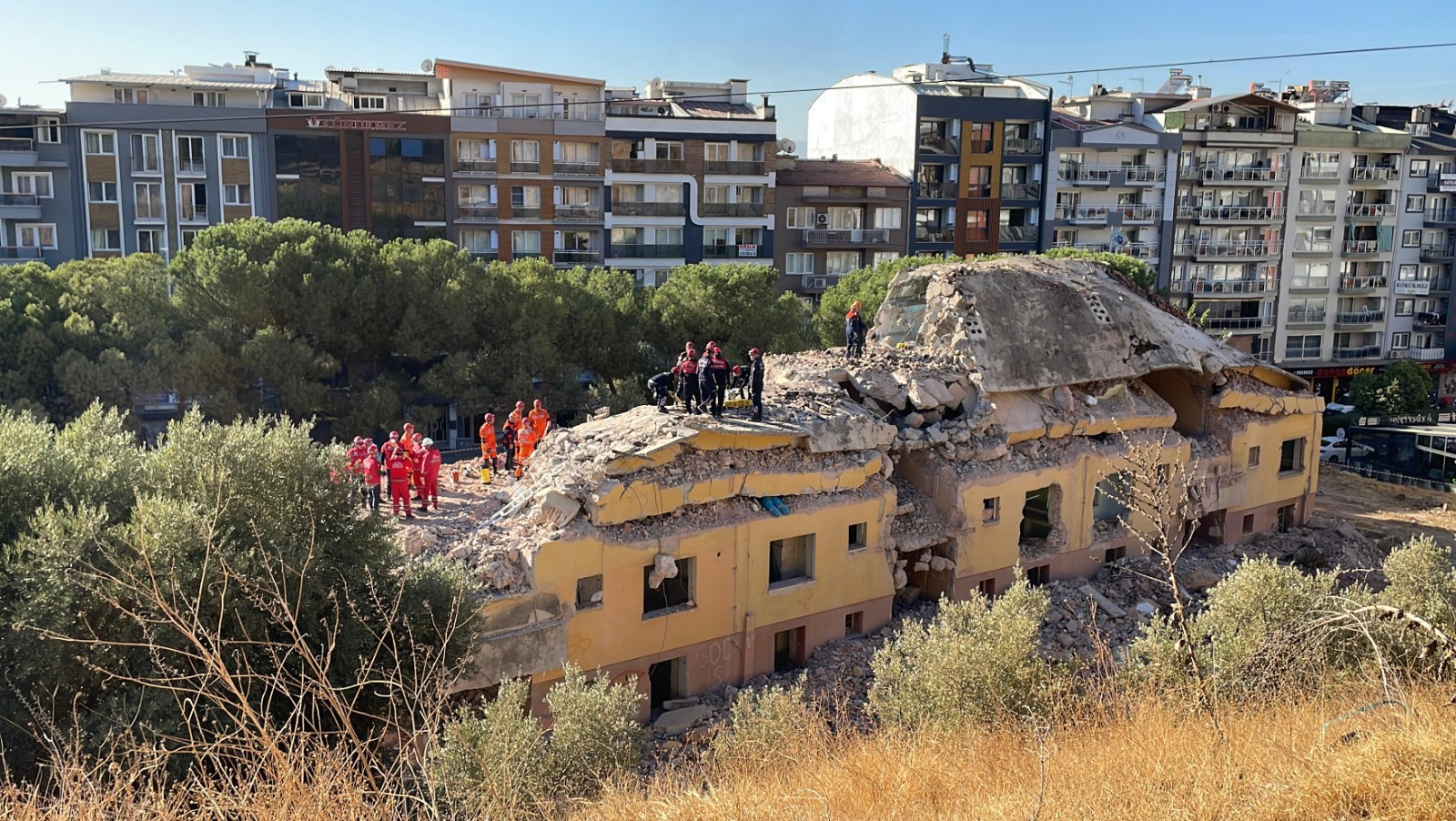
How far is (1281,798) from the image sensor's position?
949 cm

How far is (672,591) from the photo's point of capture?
22.1 meters

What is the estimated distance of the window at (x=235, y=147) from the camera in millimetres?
47250

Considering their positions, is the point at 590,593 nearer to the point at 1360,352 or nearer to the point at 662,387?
the point at 662,387

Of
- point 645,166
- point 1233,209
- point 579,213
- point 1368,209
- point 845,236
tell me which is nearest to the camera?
point 579,213

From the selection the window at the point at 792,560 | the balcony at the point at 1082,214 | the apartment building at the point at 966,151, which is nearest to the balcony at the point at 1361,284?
the balcony at the point at 1082,214

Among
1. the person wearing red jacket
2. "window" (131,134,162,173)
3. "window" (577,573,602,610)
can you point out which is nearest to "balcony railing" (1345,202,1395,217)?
"window" (577,573,602,610)

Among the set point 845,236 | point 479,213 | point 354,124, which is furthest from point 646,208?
point 354,124

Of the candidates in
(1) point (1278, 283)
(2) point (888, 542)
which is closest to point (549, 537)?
(2) point (888, 542)

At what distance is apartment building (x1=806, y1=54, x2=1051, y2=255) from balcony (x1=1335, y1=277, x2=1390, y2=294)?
18.2m

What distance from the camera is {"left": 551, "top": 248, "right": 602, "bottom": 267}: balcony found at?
51344 mm

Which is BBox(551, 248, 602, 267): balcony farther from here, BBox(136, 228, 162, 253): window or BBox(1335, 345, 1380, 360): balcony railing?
BBox(1335, 345, 1380, 360): balcony railing

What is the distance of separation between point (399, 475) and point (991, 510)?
13474 millimetres

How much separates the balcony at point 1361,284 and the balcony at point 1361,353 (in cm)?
321

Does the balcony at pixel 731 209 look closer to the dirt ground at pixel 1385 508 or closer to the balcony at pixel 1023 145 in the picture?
the balcony at pixel 1023 145
